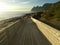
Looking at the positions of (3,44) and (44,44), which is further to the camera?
(44,44)

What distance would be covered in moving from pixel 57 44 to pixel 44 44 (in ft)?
4.52

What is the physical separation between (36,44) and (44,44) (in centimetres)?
97

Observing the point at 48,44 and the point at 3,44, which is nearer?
the point at 3,44

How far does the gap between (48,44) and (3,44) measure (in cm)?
477

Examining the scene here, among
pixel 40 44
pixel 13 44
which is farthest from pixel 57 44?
pixel 13 44

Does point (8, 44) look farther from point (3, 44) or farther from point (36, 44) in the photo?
point (36, 44)

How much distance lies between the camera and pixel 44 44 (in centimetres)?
1598

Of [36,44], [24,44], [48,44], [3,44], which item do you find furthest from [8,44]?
[48,44]

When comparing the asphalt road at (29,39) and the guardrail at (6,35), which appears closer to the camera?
the asphalt road at (29,39)

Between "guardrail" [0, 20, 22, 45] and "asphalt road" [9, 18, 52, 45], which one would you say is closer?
"asphalt road" [9, 18, 52, 45]

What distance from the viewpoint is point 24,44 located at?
15219mm

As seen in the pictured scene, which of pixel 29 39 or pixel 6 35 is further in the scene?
pixel 6 35

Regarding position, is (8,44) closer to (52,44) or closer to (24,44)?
(24,44)

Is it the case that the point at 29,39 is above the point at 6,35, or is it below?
above
